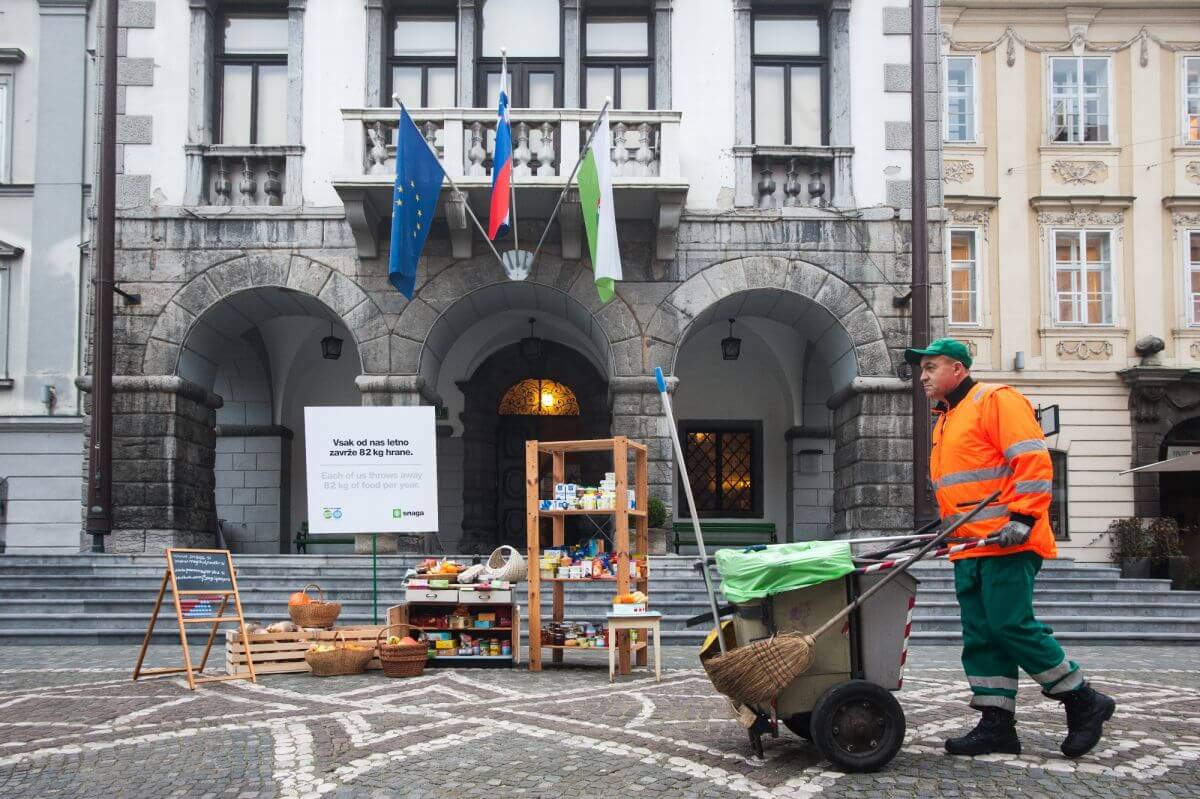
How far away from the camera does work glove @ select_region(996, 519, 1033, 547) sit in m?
5.77

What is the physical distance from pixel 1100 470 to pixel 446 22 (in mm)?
14664

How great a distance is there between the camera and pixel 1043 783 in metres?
5.64

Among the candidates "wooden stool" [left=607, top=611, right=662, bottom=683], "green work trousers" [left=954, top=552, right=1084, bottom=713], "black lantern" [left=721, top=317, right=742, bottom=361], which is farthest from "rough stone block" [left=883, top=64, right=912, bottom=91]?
"green work trousers" [left=954, top=552, right=1084, bottom=713]

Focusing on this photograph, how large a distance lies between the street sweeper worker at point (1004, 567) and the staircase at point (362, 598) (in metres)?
7.17

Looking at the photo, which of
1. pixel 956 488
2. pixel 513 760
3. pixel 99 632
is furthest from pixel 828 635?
pixel 99 632

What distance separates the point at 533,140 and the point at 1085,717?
11645 millimetres

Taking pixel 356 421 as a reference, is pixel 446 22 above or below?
above

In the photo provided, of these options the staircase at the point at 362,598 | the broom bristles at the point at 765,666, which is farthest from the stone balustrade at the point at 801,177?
the broom bristles at the point at 765,666

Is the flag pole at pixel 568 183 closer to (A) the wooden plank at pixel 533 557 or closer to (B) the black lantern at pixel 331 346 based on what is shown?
(B) the black lantern at pixel 331 346

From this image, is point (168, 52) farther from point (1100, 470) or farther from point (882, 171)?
point (1100, 470)

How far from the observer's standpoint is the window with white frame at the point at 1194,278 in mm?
22578

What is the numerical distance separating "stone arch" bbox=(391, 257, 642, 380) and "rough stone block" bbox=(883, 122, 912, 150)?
4.39m

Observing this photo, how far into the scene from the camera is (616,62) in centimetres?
1709

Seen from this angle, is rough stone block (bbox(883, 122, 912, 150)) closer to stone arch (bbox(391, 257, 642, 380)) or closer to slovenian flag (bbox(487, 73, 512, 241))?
stone arch (bbox(391, 257, 642, 380))
